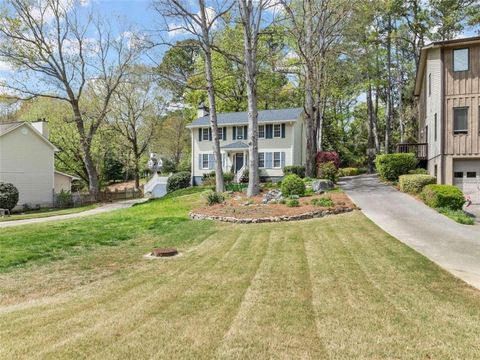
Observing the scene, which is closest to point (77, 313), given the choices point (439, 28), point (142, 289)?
point (142, 289)

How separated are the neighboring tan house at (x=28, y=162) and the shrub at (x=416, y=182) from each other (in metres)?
23.7

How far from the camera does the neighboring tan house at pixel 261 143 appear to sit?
28438mm

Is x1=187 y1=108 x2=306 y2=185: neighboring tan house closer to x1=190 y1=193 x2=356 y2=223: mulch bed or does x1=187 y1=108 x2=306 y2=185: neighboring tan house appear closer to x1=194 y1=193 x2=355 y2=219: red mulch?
x1=194 y1=193 x2=355 y2=219: red mulch

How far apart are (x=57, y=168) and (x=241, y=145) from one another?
18907 mm

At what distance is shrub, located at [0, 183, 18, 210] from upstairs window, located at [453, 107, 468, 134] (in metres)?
24.1

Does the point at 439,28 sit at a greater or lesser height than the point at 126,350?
greater

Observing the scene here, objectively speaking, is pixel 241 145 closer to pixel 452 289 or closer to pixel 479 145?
pixel 479 145

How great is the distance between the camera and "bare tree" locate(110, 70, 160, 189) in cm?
3531

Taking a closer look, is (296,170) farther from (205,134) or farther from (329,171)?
(205,134)

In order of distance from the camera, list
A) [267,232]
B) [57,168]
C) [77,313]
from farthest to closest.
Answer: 1. [57,168]
2. [267,232]
3. [77,313]

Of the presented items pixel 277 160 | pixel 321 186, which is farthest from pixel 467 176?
pixel 277 160

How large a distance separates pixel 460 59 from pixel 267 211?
11.3 m

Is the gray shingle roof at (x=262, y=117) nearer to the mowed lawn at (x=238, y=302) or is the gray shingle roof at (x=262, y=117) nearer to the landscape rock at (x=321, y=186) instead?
the landscape rock at (x=321, y=186)

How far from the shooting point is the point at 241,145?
1148 inches
